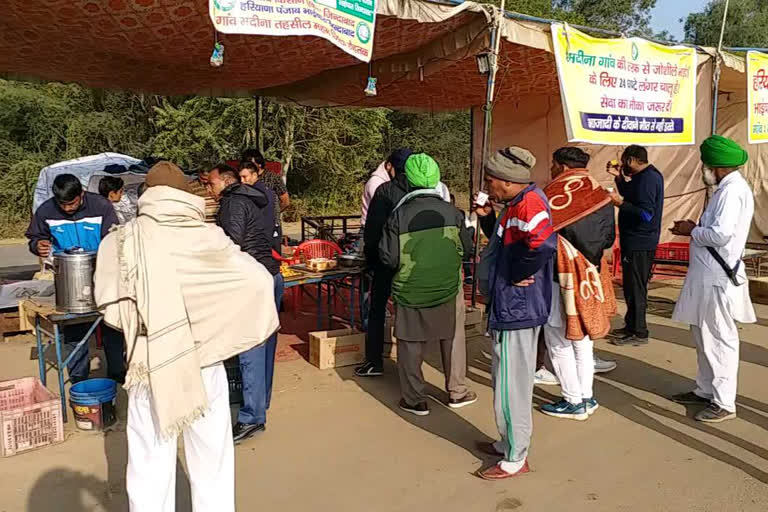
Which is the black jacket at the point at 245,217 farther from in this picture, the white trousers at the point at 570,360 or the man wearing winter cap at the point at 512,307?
the white trousers at the point at 570,360

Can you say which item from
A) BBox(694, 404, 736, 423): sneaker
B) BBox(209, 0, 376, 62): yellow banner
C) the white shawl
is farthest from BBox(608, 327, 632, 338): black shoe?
the white shawl

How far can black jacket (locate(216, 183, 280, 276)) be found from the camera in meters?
3.91

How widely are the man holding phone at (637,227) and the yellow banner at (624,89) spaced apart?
36cm

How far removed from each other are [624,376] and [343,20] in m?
3.54

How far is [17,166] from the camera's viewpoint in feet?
63.1

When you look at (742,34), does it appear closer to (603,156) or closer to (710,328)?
(603,156)

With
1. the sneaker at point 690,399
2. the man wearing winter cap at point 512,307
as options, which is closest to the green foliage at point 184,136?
the sneaker at point 690,399

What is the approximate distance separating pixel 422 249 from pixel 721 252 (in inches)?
74.2

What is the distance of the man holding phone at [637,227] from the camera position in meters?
5.87

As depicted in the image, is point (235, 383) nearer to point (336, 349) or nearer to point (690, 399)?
point (336, 349)

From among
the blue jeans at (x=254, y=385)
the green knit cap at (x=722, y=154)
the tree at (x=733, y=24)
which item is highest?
the tree at (x=733, y=24)

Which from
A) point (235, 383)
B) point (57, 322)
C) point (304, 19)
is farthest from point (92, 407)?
point (304, 19)

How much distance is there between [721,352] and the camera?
4.10m

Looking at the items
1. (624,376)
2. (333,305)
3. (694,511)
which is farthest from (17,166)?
(694,511)
